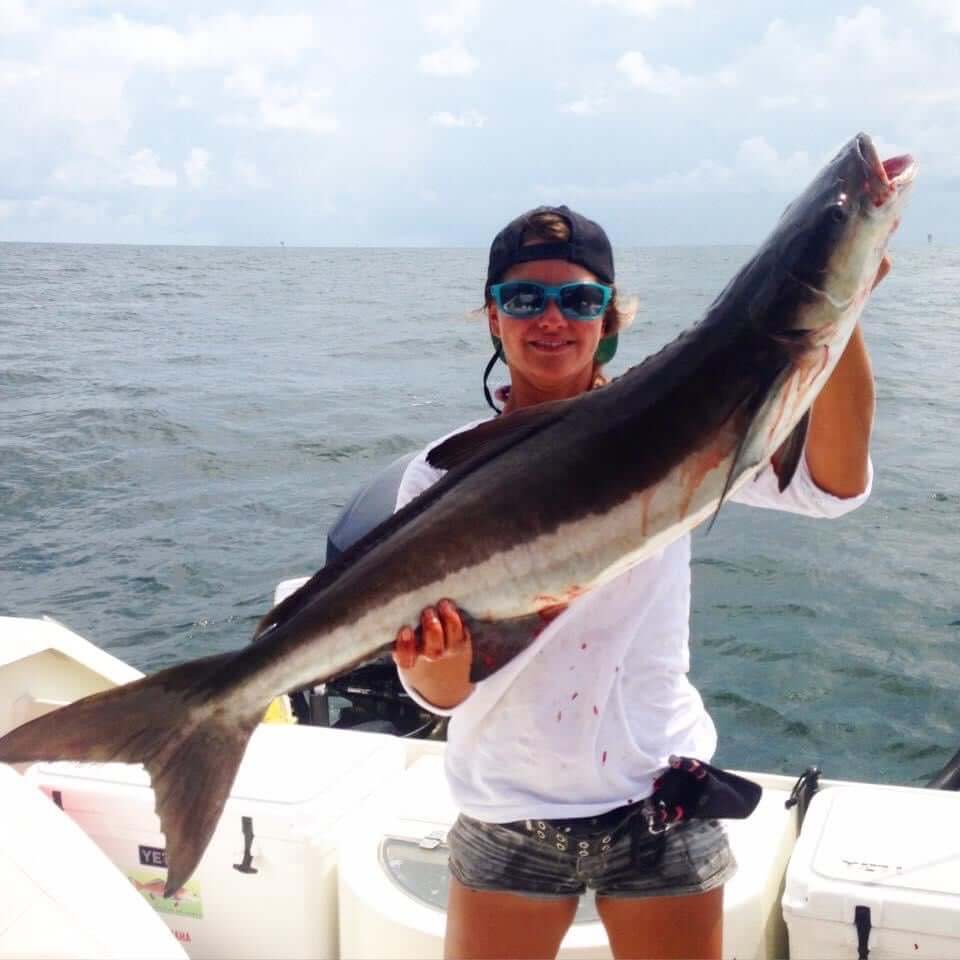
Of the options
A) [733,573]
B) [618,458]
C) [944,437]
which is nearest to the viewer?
[618,458]

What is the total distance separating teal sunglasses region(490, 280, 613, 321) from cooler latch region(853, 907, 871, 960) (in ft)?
7.08

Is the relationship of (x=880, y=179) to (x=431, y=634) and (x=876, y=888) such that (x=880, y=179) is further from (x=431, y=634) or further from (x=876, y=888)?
(x=876, y=888)

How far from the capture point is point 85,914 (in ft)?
10.5

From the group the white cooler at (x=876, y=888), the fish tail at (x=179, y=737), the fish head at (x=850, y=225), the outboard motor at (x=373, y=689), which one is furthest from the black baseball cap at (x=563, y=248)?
the outboard motor at (x=373, y=689)

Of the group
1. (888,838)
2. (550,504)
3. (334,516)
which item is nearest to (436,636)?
(550,504)

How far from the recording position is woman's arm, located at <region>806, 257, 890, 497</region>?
8.34 ft

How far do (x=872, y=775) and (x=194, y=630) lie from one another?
6.49 m

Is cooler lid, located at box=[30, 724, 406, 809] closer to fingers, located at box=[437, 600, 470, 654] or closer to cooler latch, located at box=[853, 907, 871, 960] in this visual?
cooler latch, located at box=[853, 907, 871, 960]

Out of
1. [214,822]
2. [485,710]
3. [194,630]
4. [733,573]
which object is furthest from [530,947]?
[733,573]

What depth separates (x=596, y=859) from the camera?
106 inches

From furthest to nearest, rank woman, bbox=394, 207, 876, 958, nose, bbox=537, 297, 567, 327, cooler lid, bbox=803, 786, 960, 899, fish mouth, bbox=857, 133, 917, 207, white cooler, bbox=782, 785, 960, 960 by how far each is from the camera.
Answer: cooler lid, bbox=803, 786, 960, 899, white cooler, bbox=782, 785, 960, 960, nose, bbox=537, 297, 567, 327, woman, bbox=394, 207, 876, 958, fish mouth, bbox=857, 133, 917, 207

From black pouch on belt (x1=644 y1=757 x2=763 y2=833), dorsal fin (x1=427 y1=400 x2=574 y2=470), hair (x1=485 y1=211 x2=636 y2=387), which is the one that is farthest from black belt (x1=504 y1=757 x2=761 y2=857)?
hair (x1=485 y1=211 x2=636 y2=387)

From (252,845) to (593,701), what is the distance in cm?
204

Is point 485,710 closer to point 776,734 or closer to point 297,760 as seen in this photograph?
point 297,760
